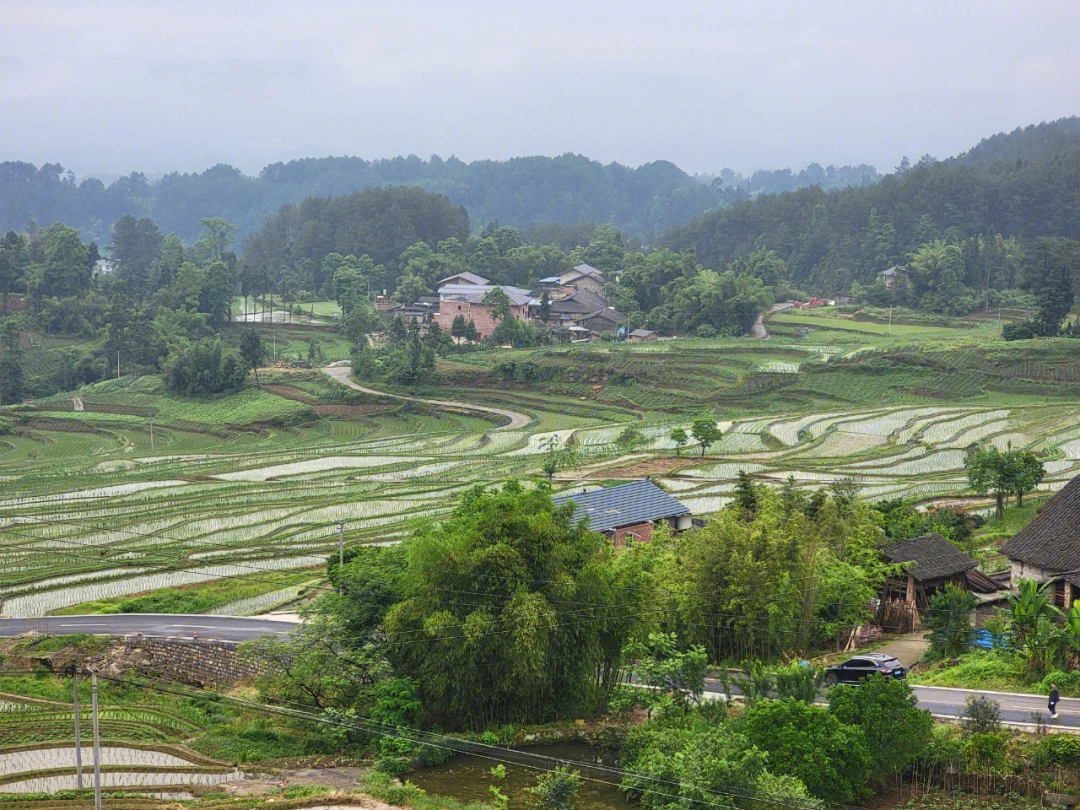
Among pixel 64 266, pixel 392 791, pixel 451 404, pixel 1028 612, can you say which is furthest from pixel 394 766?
pixel 64 266

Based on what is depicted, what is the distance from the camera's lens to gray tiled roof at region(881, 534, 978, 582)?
20.3 meters

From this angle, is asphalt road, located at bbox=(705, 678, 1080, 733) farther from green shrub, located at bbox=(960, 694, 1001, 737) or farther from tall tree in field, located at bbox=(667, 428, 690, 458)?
tall tree in field, located at bbox=(667, 428, 690, 458)

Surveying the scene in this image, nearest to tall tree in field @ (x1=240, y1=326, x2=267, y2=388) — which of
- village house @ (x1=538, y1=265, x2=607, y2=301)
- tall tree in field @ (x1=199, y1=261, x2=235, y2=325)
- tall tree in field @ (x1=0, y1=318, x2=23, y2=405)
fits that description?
tall tree in field @ (x1=0, y1=318, x2=23, y2=405)

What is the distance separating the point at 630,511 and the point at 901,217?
61.4 m

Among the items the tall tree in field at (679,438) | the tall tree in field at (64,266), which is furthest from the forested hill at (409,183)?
the tall tree in field at (679,438)

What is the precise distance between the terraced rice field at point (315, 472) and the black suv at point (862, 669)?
8.72 m

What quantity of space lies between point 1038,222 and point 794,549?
214 feet

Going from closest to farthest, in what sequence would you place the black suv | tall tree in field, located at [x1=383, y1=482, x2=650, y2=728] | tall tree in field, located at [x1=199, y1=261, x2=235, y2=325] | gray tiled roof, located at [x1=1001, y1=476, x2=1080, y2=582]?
tall tree in field, located at [x1=383, y1=482, x2=650, y2=728] < the black suv < gray tiled roof, located at [x1=1001, y1=476, x2=1080, y2=582] < tall tree in field, located at [x1=199, y1=261, x2=235, y2=325]

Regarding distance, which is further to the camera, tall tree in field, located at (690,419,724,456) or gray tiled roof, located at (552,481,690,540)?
tall tree in field, located at (690,419,724,456)

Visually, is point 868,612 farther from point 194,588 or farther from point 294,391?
point 294,391

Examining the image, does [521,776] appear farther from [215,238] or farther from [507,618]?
[215,238]

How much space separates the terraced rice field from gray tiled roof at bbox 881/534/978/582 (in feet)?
27.2

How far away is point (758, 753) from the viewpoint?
554 inches

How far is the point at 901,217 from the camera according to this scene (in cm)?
8025
